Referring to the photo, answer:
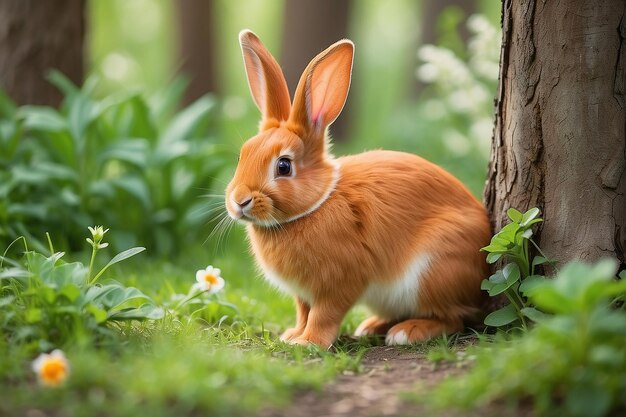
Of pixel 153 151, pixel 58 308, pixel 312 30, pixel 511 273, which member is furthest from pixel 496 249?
pixel 312 30

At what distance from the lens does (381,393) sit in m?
3.15

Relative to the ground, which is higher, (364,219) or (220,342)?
(364,219)

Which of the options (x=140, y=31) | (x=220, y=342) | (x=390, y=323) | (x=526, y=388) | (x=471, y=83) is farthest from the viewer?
(x=140, y=31)

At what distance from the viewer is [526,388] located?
2816 millimetres

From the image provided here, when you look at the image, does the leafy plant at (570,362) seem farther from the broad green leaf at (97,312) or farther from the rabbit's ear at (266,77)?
the rabbit's ear at (266,77)

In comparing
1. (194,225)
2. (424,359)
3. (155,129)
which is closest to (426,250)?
(424,359)

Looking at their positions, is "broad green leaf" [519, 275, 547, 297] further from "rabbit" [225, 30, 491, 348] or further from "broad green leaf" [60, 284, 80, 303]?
"broad green leaf" [60, 284, 80, 303]

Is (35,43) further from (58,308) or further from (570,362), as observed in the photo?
(570,362)

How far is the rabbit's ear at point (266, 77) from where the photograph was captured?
13.4 feet

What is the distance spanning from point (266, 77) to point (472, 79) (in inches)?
131

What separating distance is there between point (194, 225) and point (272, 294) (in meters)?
1.12

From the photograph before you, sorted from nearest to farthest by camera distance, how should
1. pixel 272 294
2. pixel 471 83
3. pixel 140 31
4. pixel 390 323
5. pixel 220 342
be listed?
pixel 220 342 < pixel 390 323 < pixel 272 294 < pixel 471 83 < pixel 140 31

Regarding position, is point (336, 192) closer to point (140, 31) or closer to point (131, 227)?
point (131, 227)

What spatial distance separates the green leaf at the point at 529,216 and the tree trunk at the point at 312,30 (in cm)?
640
